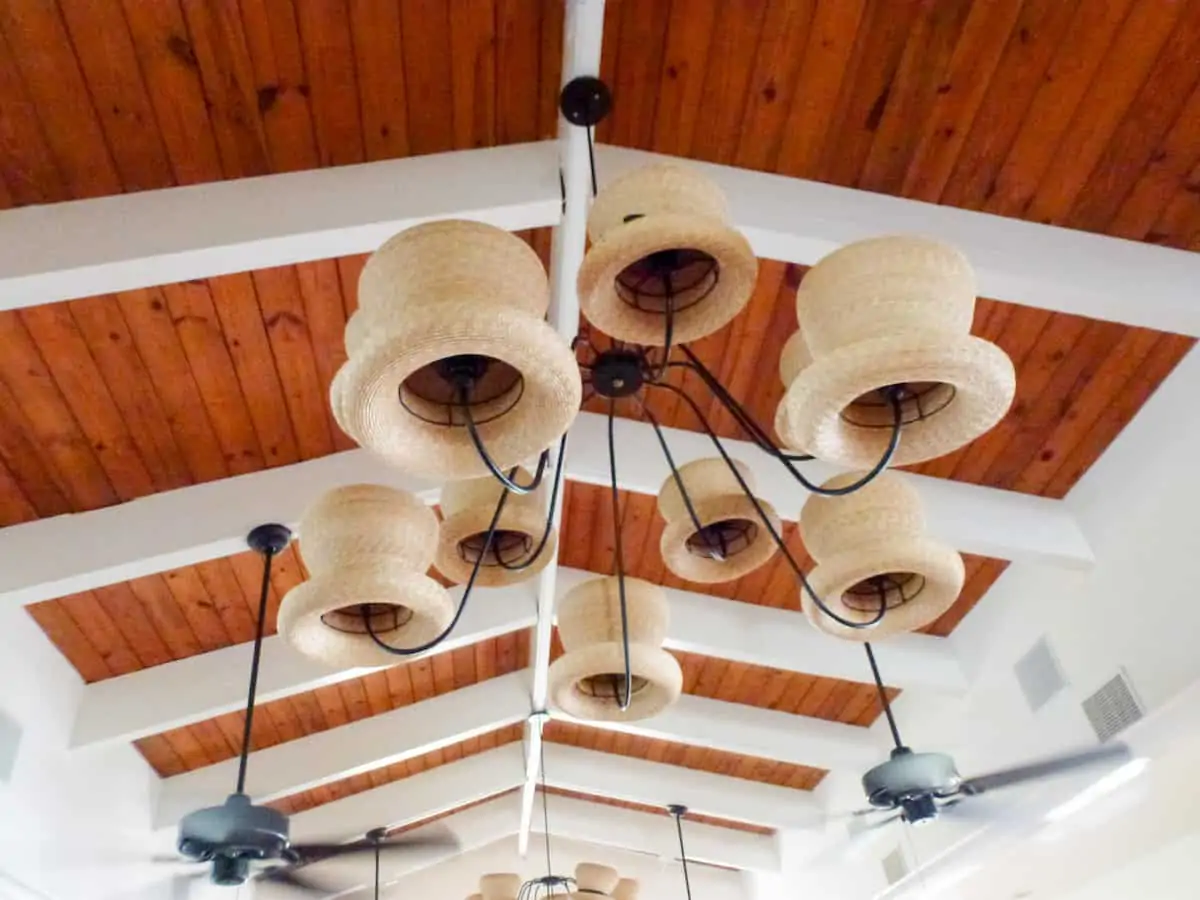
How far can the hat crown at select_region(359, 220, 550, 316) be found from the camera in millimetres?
1048

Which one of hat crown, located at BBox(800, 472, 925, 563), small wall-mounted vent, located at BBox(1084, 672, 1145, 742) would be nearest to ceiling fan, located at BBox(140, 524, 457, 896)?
hat crown, located at BBox(800, 472, 925, 563)

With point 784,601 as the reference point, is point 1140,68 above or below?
below

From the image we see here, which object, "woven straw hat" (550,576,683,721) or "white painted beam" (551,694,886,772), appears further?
"white painted beam" (551,694,886,772)

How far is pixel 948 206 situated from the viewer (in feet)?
7.48

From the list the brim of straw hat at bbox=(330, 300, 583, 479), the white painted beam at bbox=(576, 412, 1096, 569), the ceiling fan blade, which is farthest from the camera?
the white painted beam at bbox=(576, 412, 1096, 569)

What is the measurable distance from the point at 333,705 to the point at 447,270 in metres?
3.91

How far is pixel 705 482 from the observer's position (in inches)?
66.0

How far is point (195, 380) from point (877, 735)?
150 inches

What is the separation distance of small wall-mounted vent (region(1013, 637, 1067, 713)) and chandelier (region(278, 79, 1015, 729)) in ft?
7.12

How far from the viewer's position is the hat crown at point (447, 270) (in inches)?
41.3

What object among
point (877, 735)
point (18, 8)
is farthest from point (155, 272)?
point (877, 735)

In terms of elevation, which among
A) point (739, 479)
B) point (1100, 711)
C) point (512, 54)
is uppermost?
point (512, 54)

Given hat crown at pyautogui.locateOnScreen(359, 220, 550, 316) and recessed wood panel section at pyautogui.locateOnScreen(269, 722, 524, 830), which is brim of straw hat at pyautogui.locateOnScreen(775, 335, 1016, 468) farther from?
recessed wood panel section at pyautogui.locateOnScreen(269, 722, 524, 830)

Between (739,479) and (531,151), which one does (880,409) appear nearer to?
(739,479)
